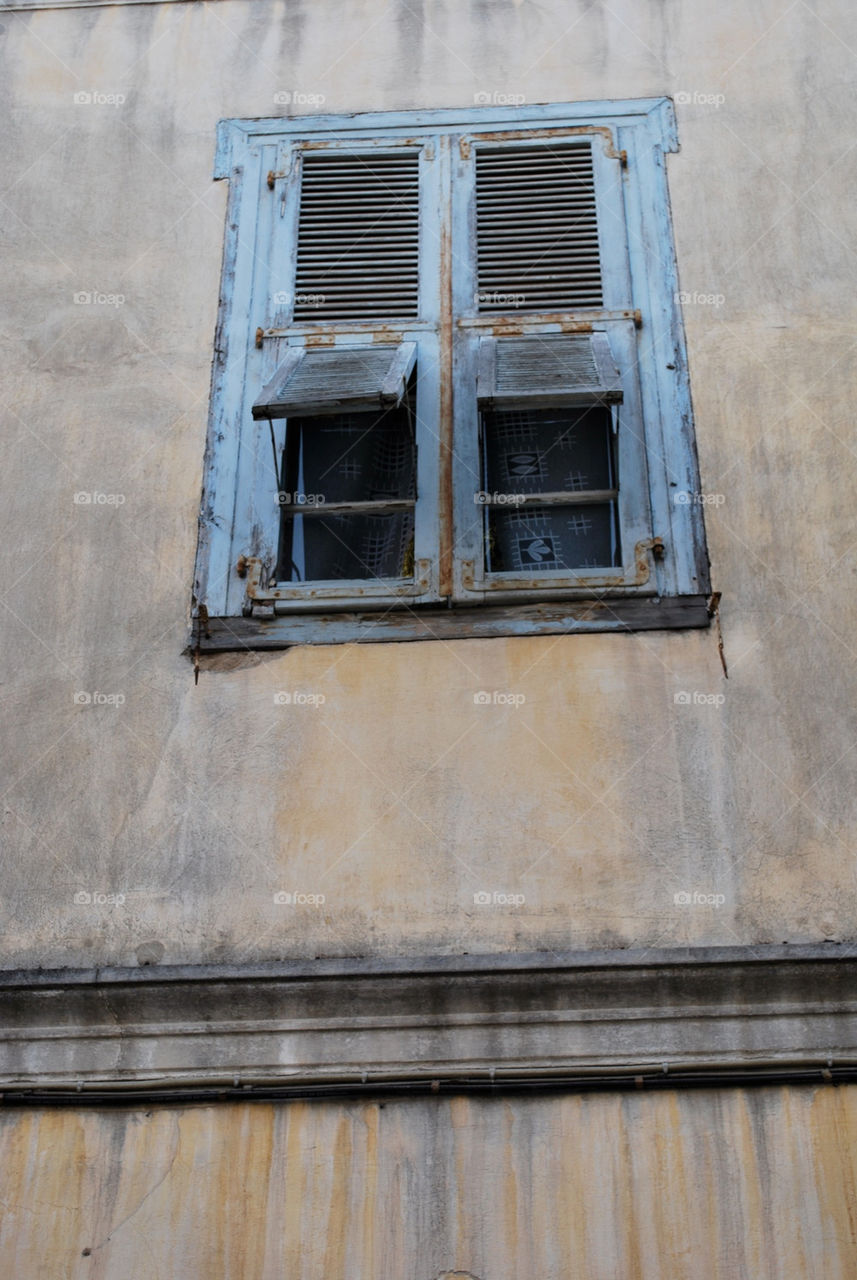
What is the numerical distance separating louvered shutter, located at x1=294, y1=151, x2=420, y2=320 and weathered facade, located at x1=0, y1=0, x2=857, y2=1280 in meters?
0.47

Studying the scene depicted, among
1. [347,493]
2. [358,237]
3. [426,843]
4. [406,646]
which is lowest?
[426,843]

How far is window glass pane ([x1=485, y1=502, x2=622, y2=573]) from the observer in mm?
6105

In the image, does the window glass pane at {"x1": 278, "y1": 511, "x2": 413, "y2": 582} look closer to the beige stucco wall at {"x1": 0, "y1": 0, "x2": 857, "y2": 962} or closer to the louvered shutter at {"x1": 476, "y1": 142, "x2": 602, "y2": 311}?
the beige stucco wall at {"x1": 0, "y1": 0, "x2": 857, "y2": 962}

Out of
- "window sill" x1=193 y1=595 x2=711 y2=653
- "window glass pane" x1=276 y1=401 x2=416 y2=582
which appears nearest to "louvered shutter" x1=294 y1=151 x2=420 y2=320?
"window glass pane" x1=276 y1=401 x2=416 y2=582

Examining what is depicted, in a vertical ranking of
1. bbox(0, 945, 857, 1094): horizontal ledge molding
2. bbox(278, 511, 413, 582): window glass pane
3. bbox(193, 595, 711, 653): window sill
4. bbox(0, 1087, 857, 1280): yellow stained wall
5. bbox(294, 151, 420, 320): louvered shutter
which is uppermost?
bbox(294, 151, 420, 320): louvered shutter

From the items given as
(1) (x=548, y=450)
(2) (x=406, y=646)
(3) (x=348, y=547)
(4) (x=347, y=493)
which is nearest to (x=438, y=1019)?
(2) (x=406, y=646)

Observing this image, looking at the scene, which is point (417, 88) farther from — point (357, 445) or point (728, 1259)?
point (728, 1259)

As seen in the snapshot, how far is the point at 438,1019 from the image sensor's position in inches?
198

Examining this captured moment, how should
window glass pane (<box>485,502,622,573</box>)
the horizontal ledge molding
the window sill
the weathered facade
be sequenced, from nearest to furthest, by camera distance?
the weathered facade
the horizontal ledge molding
the window sill
window glass pane (<box>485,502,622,573</box>)

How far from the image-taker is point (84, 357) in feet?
22.0

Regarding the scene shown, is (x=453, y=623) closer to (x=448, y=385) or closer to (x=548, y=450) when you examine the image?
(x=548, y=450)

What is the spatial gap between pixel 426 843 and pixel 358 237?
3.13 m

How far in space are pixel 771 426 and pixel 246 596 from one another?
2.39 m

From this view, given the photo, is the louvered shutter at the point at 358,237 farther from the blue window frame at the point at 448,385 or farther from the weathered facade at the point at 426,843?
the weathered facade at the point at 426,843
